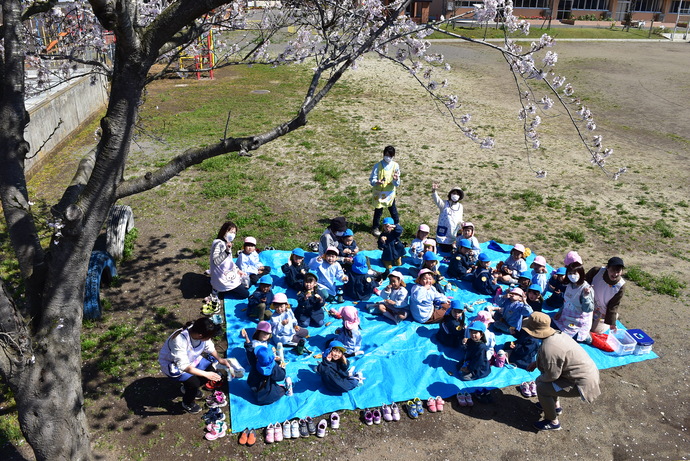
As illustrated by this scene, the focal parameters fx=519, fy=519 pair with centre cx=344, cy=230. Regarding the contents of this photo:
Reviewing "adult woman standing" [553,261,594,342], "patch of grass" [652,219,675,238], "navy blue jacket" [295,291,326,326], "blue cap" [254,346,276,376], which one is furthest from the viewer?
"patch of grass" [652,219,675,238]

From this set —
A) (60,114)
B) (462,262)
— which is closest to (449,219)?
(462,262)

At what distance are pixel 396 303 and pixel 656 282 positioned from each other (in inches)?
193

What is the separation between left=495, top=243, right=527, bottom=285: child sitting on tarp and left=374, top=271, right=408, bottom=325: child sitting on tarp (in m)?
1.94

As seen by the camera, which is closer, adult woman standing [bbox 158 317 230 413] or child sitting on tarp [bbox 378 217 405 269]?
adult woman standing [bbox 158 317 230 413]

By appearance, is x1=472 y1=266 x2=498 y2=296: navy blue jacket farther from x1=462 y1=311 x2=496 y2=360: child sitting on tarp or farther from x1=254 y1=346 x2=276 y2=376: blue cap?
x1=254 y1=346 x2=276 y2=376: blue cap

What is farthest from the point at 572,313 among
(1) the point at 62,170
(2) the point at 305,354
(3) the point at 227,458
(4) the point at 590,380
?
(1) the point at 62,170

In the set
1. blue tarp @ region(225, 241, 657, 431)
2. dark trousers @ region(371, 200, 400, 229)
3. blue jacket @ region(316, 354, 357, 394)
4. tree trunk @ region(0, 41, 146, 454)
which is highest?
tree trunk @ region(0, 41, 146, 454)

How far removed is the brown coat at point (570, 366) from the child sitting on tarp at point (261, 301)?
158 inches

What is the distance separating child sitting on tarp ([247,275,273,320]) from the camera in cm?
797

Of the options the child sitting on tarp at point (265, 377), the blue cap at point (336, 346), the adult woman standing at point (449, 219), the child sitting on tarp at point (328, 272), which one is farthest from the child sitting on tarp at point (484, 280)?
the child sitting on tarp at point (265, 377)

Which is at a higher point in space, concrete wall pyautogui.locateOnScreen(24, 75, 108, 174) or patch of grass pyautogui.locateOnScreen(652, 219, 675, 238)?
concrete wall pyautogui.locateOnScreen(24, 75, 108, 174)

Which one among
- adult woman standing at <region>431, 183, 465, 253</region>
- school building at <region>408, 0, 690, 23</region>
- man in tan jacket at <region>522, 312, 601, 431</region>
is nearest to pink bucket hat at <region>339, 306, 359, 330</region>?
man in tan jacket at <region>522, 312, 601, 431</region>

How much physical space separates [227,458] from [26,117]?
4184 millimetres

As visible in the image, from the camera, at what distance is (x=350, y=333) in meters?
7.30
